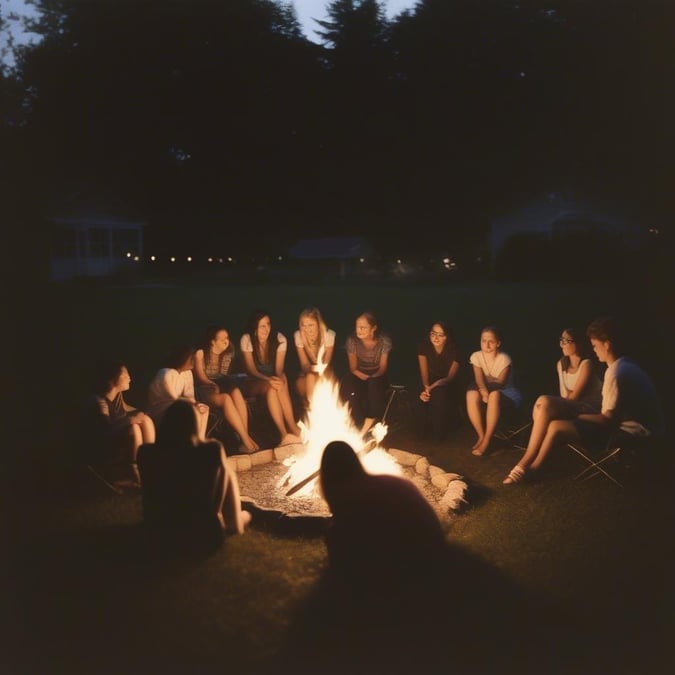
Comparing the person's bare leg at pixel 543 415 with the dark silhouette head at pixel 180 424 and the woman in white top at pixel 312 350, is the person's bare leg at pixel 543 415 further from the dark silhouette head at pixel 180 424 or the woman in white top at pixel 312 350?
the dark silhouette head at pixel 180 424

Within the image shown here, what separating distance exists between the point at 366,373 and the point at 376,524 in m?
3.76

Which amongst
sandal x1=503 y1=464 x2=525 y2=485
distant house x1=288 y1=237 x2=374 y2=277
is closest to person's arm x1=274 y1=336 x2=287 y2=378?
sandal x1=503 y1=464 x2=525 y2=485

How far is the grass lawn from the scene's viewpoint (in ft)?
11.3

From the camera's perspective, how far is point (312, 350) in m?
7.46

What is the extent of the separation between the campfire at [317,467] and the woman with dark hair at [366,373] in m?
0.50

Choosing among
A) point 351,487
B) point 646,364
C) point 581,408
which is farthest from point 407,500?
point 646,364

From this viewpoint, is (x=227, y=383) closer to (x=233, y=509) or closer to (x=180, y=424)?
(x=233, y=509)

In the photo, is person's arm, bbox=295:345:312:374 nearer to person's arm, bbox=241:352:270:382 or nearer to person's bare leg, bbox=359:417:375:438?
person's arm, bbox=241:352:270:382

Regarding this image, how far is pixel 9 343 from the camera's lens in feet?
45.2

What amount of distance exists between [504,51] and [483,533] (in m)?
13.0

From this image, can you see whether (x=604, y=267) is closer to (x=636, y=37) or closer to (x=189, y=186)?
(x=636, y=37)

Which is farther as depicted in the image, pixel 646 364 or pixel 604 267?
pixel 604 267

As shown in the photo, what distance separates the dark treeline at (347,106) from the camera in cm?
1464

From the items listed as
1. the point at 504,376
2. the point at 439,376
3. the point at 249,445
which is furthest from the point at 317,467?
the point at 504,376
